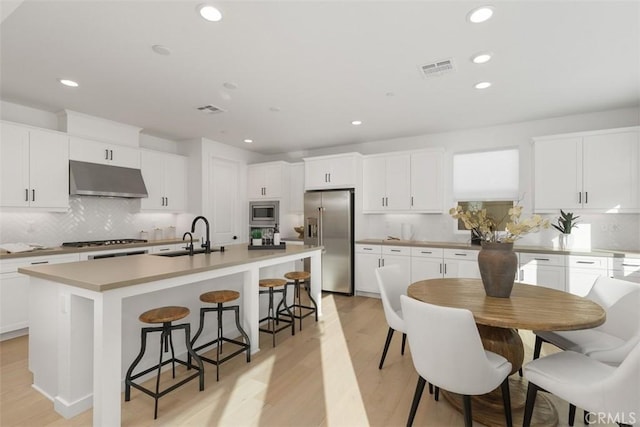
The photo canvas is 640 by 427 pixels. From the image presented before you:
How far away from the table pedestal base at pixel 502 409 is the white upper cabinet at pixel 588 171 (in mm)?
2926

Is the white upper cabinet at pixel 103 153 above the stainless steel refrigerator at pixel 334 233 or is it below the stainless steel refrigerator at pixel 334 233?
Answer: above

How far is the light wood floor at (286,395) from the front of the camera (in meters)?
1.98

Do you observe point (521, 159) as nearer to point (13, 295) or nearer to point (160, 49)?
point (160, 49)

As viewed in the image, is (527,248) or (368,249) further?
(368,249)

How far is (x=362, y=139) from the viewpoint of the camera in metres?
5.51

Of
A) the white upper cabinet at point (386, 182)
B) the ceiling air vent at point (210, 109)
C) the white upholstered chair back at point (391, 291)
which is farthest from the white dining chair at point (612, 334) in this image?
the ceiling air vent at point (210, 109)

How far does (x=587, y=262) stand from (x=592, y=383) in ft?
9.58

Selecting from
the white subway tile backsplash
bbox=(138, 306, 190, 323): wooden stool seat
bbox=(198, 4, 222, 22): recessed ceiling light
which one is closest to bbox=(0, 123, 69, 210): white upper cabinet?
the white subway tile backsplash

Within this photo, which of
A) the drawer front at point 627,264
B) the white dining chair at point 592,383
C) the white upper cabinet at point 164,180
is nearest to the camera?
the white dining chair at point 592,383

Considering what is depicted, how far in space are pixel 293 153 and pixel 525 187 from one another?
14.1 feet

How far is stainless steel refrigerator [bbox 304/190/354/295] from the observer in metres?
5.20

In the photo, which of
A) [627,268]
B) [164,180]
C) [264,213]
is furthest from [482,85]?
[164,180]

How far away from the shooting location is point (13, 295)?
3.31 m

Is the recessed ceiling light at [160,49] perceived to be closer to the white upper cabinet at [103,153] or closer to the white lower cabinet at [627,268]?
the white upper cabinet at [103,153]
